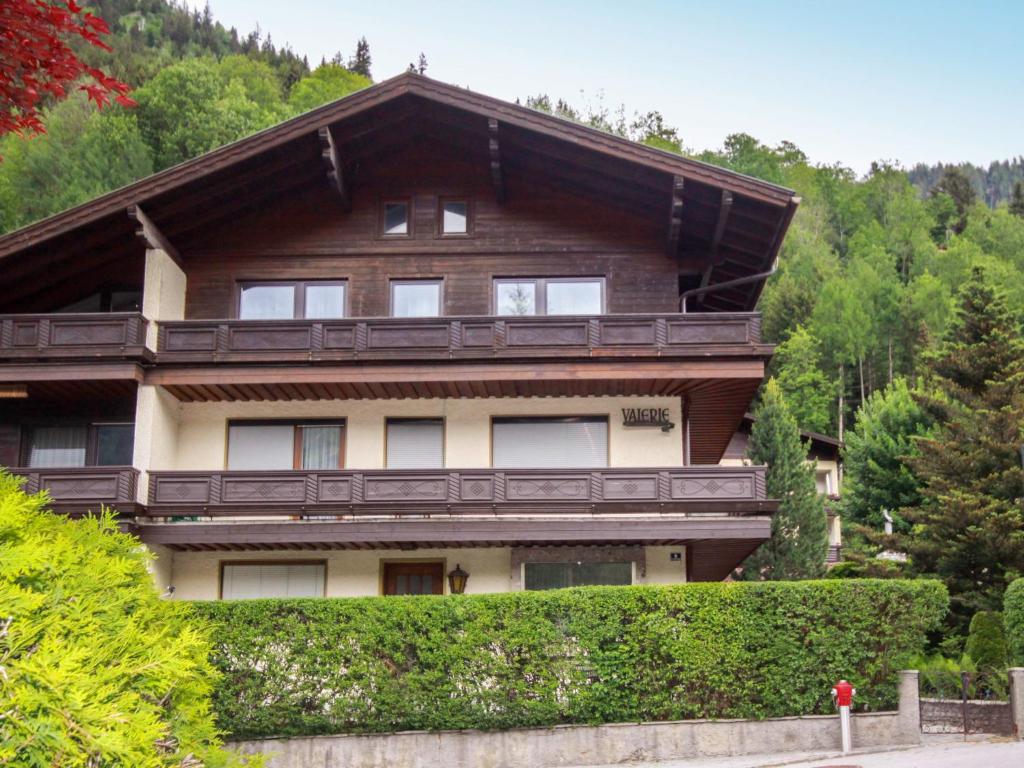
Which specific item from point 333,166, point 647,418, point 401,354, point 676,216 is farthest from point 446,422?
point 676,216

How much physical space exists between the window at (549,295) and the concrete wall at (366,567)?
193 inches

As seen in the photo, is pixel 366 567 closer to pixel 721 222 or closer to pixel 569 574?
pixel 569 574

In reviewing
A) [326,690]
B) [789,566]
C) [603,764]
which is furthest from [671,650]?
[789,566]

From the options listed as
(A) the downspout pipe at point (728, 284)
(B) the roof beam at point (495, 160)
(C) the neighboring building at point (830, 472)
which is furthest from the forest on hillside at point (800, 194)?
(B) the roof beam at point (495, 160)

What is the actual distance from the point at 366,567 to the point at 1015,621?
11765 mm

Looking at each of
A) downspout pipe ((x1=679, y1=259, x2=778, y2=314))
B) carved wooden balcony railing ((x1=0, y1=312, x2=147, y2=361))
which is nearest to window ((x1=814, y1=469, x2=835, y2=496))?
downspout pipe ((x1=679, y1=259, x2=778, y2=314))

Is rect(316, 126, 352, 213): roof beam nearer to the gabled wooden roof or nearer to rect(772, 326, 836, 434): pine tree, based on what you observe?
the gabled wooden roof

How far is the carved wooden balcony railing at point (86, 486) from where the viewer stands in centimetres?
2208

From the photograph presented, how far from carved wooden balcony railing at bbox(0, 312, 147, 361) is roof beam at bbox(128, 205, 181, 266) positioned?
1.59 meters

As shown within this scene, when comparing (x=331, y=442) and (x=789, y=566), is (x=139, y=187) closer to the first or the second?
(x=331, y=442)

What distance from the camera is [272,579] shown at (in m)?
23.9

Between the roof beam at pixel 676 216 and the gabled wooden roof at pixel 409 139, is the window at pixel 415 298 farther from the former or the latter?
the roof beam at pixel 676 216

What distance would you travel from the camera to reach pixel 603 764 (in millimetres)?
18078

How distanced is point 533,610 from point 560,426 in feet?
20.5
